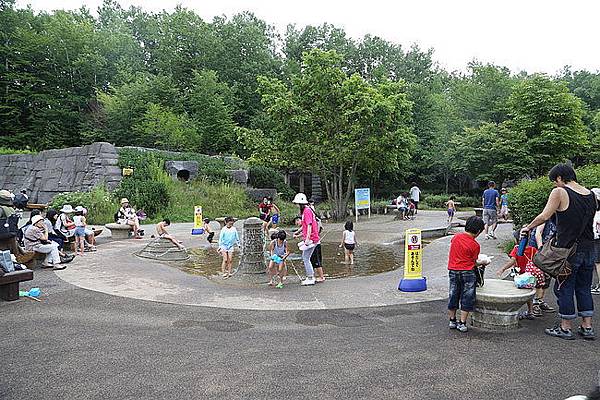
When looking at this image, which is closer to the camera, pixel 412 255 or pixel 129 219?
pixel 412 255

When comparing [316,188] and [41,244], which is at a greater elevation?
[316,188]

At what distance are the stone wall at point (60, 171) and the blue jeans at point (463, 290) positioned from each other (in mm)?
21188

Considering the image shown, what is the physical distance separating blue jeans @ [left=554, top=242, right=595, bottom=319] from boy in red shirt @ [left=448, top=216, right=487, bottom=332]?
951 mm

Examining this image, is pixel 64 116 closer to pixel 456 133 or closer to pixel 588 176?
pixel 456 133

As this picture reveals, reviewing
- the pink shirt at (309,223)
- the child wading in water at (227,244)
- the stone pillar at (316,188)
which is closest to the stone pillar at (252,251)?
the child wading in water at (227,244)

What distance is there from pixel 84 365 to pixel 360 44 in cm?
4742

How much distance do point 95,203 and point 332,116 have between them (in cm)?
1111

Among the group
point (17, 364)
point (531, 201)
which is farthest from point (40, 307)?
point (531, 201)

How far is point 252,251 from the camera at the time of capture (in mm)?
9859

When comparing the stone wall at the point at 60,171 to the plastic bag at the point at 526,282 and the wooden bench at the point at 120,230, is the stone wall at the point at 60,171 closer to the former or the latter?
the wooden bench at the point at 120,230

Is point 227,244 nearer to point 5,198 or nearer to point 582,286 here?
point 5,198

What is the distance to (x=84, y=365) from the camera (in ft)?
15.7

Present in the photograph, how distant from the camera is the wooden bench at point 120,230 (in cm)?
1638

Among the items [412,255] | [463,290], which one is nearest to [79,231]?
[412,255]
